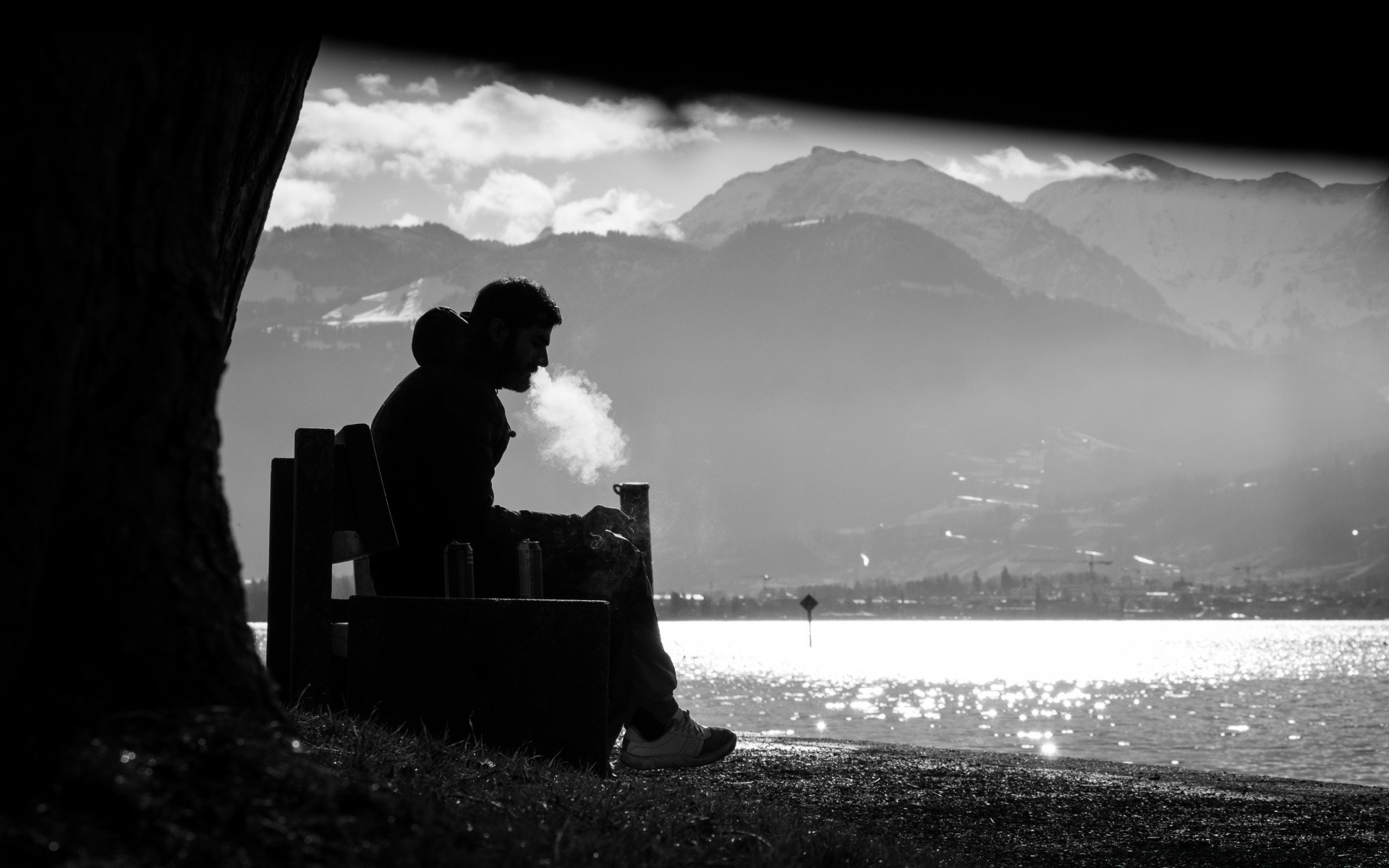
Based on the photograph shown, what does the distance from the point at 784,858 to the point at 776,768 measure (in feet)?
15.3

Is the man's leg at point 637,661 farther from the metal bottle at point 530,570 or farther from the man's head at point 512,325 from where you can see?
the man's head at point 512,325

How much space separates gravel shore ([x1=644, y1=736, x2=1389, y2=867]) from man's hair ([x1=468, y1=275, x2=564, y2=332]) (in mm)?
2321

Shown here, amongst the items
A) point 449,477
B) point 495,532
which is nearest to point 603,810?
point 495,532

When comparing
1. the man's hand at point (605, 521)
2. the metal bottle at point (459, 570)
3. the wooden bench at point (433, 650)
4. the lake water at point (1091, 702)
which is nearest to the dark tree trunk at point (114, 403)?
the wooden bench at point (433, 650)

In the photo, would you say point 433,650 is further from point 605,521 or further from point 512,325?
point 512,325

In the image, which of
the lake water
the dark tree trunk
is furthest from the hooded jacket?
the lake water

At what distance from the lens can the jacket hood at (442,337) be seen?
19.0 ft

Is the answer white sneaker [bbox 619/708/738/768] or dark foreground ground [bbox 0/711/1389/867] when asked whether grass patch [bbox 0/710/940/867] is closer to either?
dark foreground ground [bbox 0/711/1389/867]

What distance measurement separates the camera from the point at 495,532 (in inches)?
215

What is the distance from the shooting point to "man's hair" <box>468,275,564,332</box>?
228 inches

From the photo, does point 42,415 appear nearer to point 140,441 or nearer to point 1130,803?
point 140,441

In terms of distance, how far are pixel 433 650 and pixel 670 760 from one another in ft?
3.65

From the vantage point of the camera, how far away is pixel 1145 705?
2443 inches

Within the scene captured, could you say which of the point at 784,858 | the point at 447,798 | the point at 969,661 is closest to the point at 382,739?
the point at 447,798
